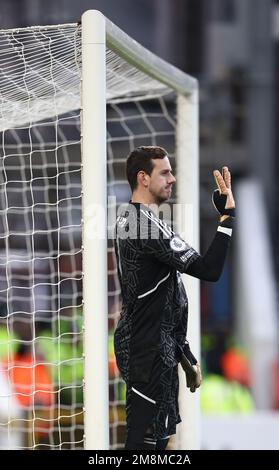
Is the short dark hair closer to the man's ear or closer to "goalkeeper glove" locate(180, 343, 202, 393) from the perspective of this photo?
the man's ear

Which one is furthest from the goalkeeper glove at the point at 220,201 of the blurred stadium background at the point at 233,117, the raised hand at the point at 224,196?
the blurred stadium background at the point at 233,117

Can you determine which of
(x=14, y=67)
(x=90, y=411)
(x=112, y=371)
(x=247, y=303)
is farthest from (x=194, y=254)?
(x=247, y=303)

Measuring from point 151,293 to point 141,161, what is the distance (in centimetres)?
37

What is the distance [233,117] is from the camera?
10445 mm

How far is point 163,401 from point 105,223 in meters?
0.54

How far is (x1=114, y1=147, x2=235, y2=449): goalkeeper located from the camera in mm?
2711

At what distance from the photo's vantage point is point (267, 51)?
10.7m

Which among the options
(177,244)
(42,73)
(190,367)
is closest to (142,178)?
(177,244)

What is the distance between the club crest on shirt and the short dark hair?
0.65 feet

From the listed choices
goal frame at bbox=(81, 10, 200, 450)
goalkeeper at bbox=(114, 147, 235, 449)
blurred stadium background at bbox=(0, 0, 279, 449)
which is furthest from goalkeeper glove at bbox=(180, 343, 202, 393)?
blurred stadium background at bbox=(0, 0, 279, 449)

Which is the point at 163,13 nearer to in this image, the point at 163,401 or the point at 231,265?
the point at 231,265

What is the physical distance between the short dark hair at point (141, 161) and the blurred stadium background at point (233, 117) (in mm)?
5741

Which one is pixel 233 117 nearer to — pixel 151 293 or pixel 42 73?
pixel 42 73

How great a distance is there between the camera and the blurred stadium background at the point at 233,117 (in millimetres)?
9109
